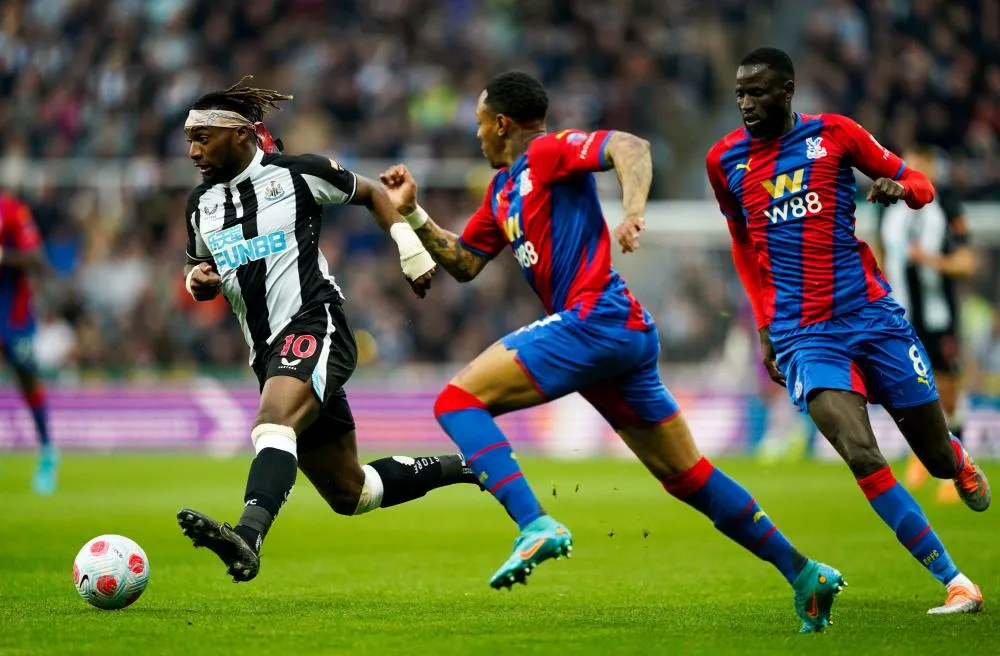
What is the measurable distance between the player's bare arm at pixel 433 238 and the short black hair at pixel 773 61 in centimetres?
159

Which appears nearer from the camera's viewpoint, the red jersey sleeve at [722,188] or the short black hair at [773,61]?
the short black hair at [773,61]

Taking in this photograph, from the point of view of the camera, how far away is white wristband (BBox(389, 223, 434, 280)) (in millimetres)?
7039

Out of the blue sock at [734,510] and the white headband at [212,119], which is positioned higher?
the white headband at [212,119]

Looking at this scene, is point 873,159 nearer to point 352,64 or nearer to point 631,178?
point 631,178

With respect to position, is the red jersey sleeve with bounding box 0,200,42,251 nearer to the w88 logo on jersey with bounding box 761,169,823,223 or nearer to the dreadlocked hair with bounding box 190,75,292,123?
the dreadlocked hair with bounding box 190,75,292,123

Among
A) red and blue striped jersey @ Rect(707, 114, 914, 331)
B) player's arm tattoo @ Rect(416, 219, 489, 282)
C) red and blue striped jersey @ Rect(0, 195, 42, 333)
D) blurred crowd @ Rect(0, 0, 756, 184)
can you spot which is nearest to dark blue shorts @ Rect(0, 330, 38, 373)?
red and blue striped jersey @ Rect(0, 195, 42, 333)

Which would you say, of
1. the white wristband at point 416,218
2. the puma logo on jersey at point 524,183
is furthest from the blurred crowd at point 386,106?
the puma logo on jersey at point 524,183

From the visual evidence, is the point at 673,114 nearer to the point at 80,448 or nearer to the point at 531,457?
the point at 531,457

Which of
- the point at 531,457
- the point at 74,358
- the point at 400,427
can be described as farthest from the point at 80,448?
the point at 531,457

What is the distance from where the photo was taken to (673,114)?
24.4 meters

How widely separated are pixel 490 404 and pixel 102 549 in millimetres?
1972

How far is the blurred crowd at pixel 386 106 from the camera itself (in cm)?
2152

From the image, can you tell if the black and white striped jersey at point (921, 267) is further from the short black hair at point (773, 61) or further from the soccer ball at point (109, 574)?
the soccer ball at point (109, 574)

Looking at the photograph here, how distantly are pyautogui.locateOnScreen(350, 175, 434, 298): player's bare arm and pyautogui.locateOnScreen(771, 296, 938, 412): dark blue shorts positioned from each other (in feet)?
5.88
